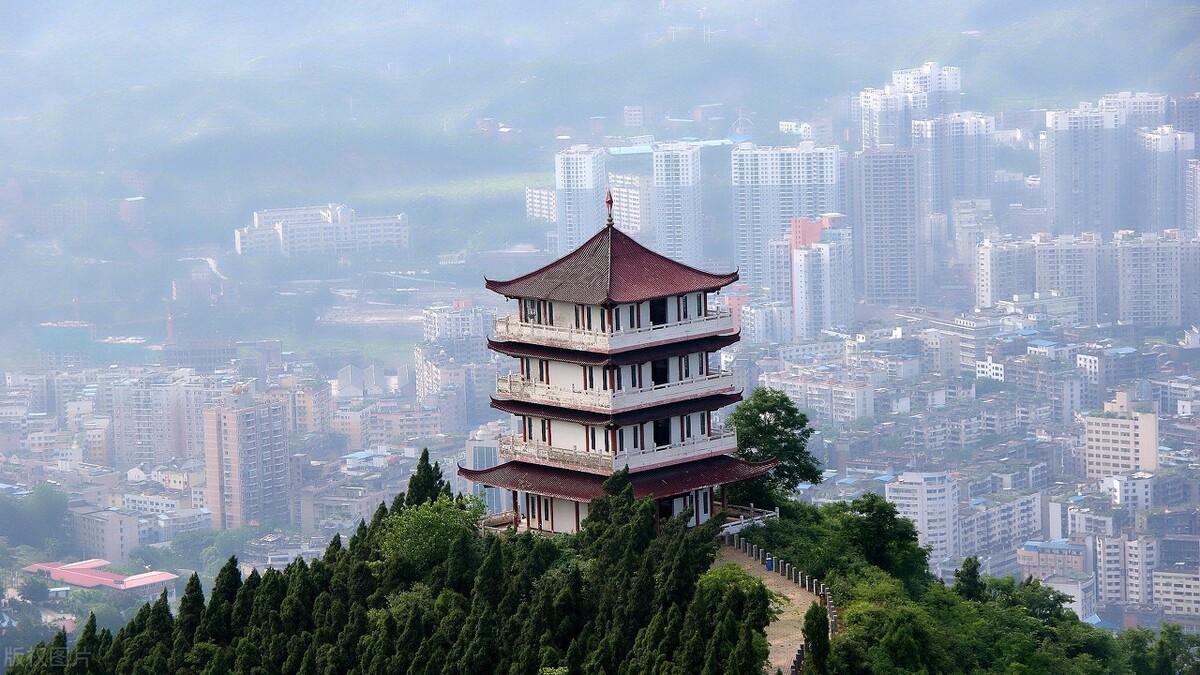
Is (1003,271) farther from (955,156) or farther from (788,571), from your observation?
(788,571)

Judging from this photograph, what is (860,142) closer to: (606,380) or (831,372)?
(831,372)

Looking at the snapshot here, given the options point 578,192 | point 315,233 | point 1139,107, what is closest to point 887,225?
point 1139,107

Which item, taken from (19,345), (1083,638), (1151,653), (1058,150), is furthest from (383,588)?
(1058,150)

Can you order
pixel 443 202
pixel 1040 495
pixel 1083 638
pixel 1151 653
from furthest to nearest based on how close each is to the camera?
pixel 443 202
pixel 1040 495
pixel 1151 653
pixel 1083 638

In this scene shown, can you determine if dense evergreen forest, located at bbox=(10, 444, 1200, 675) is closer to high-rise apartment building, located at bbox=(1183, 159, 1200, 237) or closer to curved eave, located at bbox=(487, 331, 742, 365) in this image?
curved eave, located at bbox=(487, 331, 742, 365)

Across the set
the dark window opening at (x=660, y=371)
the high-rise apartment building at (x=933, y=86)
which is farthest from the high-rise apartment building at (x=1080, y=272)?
the dark window opening at (x=660, y=371)

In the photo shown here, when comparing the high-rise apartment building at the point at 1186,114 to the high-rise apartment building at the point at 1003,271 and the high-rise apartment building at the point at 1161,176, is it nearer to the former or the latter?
the high-rise apartment building at the point at 1161,176
